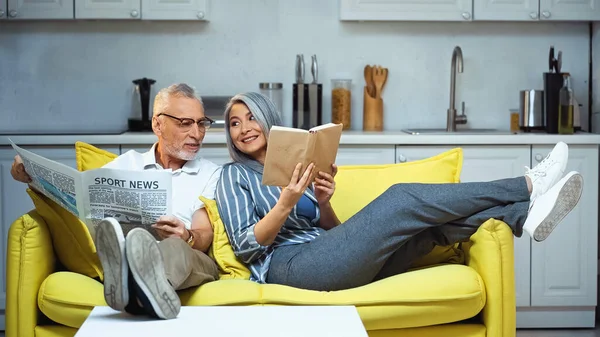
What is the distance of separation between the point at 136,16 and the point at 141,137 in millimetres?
637

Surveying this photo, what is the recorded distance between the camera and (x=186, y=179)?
2.89 metres

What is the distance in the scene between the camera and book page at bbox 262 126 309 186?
249cm

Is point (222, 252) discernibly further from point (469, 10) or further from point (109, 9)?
point (469, 10)

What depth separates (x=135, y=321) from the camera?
2.09 meters

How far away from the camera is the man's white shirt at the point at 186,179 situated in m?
2.85

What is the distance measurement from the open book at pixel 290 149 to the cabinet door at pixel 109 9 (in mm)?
1766

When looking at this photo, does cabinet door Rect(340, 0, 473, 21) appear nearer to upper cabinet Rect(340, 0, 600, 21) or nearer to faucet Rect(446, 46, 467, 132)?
upper cabinet Rect(340, 0, 600, 21)

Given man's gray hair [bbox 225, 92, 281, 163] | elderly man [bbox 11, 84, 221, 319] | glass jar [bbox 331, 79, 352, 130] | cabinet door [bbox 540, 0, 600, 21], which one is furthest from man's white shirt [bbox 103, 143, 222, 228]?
cabinet door [bbox 540, 0, 600, 21]

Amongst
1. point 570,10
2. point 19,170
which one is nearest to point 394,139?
point 570,10

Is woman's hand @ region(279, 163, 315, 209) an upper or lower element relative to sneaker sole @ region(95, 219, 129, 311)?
upper

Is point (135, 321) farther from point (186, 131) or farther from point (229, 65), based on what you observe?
point (229, 65)

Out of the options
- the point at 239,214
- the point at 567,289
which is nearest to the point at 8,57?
the point at 239,214

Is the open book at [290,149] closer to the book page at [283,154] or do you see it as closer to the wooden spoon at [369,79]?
the book page at [283,154]

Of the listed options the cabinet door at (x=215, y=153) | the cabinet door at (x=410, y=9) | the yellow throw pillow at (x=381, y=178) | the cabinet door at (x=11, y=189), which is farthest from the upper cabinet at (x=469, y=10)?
the cabinet door at (x=11, y=189)
